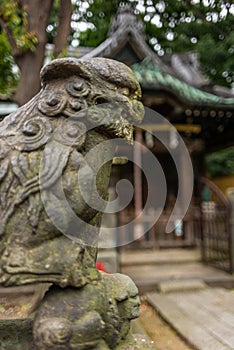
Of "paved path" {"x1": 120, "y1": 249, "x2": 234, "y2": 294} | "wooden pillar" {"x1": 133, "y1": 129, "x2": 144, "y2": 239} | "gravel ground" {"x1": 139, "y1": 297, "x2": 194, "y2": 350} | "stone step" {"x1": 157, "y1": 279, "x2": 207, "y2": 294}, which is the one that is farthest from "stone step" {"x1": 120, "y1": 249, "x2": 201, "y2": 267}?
"gravel ground" {"x1": 139, "y1": 297, "x2": 194, "y2": 350}

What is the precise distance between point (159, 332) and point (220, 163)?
50.4 ft

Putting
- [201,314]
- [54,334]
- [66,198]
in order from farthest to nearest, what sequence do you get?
1. [201,314]
2. [66,198]
3. [54,334]

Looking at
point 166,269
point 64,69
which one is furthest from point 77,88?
point 166,269

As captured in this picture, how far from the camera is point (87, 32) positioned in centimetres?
1288

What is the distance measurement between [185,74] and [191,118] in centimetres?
163

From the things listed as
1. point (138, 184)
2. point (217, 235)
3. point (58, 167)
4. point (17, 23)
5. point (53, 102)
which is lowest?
point (217, 235)

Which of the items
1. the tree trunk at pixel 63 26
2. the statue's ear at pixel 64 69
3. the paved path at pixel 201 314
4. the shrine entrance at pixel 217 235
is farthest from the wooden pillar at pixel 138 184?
the statue's ear at pixel 64 69

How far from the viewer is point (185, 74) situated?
889cm

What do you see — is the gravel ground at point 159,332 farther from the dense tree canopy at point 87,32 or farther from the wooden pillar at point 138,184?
the dense tree canopy at point 87,32

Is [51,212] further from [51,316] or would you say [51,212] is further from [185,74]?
[185,74]

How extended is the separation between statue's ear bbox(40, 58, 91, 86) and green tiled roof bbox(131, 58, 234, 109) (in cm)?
407

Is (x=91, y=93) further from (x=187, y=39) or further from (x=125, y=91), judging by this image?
(x=187, y=39)

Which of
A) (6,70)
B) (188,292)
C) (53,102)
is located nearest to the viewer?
(53,102)

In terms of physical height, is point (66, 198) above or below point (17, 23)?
below
